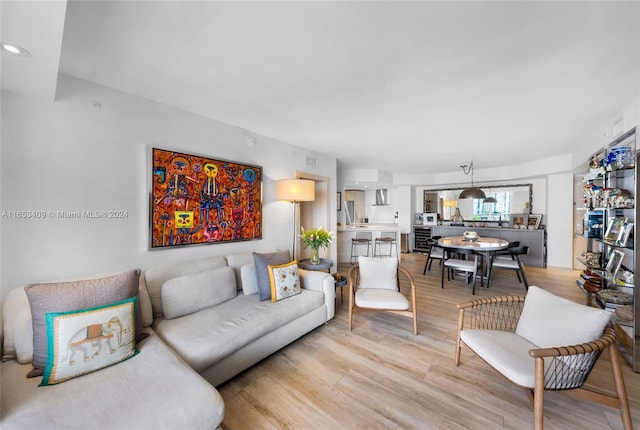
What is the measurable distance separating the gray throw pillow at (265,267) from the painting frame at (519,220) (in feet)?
21.1

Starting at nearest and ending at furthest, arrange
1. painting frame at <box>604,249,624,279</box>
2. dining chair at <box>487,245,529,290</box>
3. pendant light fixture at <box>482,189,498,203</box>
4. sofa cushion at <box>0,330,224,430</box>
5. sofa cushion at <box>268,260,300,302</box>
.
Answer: sofa cushion at <box>0,330,224,430</box> → painting frame at <box>604,249,624,279</box> → sofa cushion at <box>268,260,300,302</box> → dining chair at <box>487,245,529,290</box> → pendant light fixture at <box>482,189,498,203</box>

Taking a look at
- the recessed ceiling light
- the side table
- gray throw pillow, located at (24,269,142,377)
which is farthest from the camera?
the side table

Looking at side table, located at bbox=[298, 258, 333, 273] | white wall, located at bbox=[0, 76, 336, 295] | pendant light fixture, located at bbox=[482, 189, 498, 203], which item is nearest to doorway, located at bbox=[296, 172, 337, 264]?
side table, located at bbox=[298, 258, 333, 273]

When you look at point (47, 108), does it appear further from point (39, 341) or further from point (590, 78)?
point (590, 78)

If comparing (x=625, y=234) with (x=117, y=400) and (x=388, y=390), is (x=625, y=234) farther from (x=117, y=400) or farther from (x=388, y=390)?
(x=117, y=400)

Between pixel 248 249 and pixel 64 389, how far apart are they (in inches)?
88.0

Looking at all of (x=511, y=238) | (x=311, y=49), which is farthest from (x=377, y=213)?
(x=311, y=49)

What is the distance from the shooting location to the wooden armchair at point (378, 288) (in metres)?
2.64

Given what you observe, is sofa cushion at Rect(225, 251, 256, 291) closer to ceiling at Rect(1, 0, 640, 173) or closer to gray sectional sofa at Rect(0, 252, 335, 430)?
gray sectional sofa at Rect(0, 252, 335, 430)

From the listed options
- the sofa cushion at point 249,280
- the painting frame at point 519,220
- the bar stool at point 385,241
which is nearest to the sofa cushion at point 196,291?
the sofa cushion at point 249,280

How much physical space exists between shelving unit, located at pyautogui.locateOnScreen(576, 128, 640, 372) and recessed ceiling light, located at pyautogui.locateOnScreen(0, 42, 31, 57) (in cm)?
432

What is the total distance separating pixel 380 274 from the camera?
3.04m

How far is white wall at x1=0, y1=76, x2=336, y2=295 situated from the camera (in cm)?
184

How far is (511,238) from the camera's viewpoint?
6.22 metres
